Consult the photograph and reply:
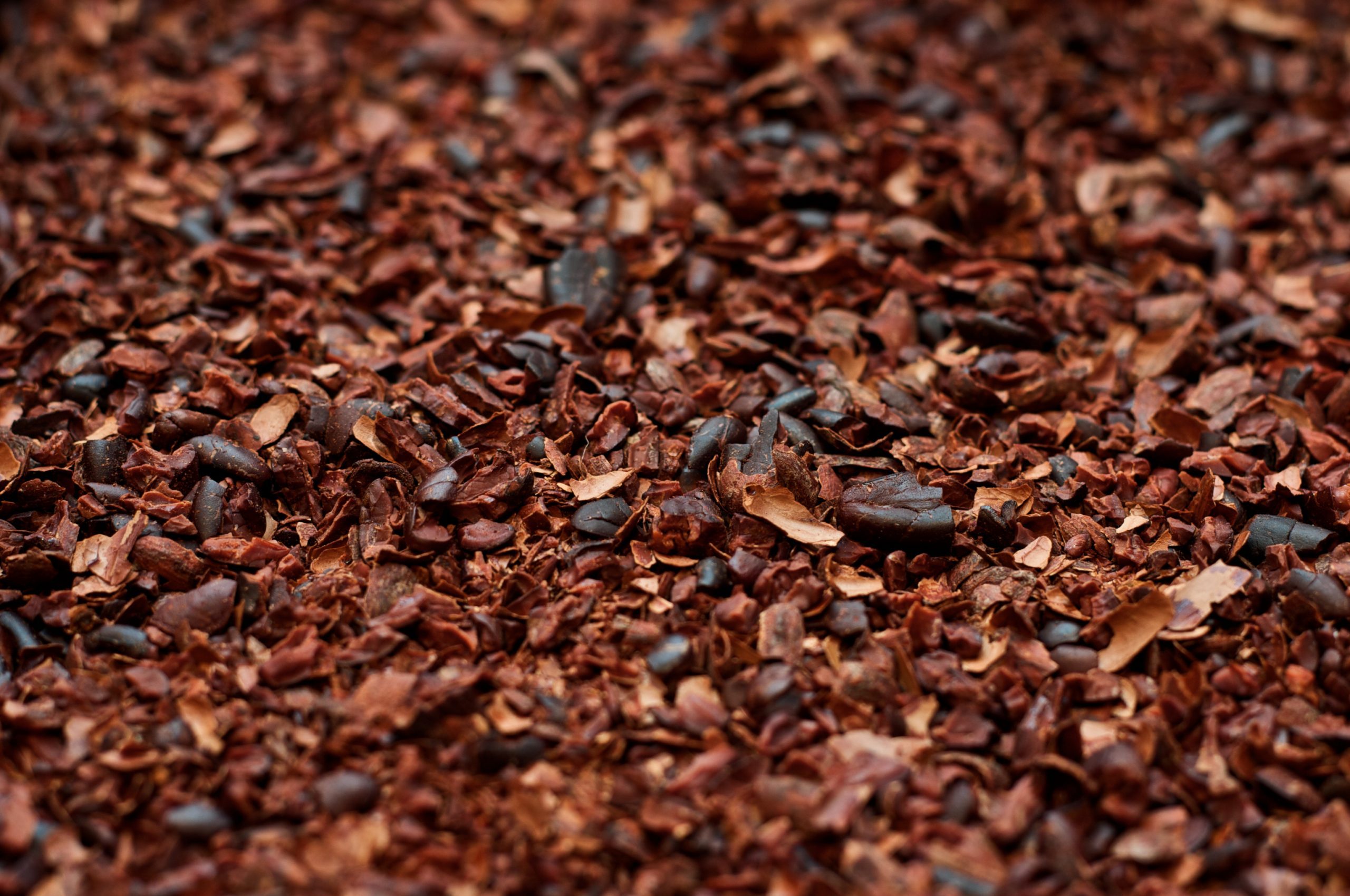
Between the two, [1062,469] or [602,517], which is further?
[1062,469]

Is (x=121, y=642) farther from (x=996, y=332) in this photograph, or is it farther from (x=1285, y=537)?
(x=1285, y=537)

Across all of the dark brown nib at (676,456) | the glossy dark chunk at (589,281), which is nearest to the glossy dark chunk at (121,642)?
the dark brown nib at (676,456)

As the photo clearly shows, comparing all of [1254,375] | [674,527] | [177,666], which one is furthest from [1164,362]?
[177,666]

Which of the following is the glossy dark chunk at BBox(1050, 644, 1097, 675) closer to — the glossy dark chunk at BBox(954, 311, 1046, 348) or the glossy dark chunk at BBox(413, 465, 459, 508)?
the glossy dark chunk at BBox(954, 311, 1046, 348)

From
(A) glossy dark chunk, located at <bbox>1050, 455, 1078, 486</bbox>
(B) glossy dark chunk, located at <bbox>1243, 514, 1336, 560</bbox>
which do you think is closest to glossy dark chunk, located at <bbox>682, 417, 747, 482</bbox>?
(A) glossy dark chunk, located at <bbox>1050, 455, 1078, 486</bbox>

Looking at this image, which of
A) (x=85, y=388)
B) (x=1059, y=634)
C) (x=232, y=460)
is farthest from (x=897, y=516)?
(x=85, y=388)

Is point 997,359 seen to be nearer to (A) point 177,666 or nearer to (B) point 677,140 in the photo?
(B) point 677,140

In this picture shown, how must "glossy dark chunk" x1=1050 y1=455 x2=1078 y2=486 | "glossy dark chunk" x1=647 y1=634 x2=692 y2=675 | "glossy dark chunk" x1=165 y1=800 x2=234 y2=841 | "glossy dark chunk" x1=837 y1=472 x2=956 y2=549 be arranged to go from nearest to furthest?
"glossy dark chunk" x1=165 y1=800 x2=234 y2=841 → "glossy dark chunk" x1=647 y1=634 x2=692 y2=675 → "glossy dark chunk" x1=837 y1=472 x2=956 y2=549 → "glossy dark chunk" x1=1050 y1=455 x2=1078 y2=486

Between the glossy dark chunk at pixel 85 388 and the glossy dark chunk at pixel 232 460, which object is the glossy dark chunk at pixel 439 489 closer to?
the glossy dark chunk at pixel 232 460
